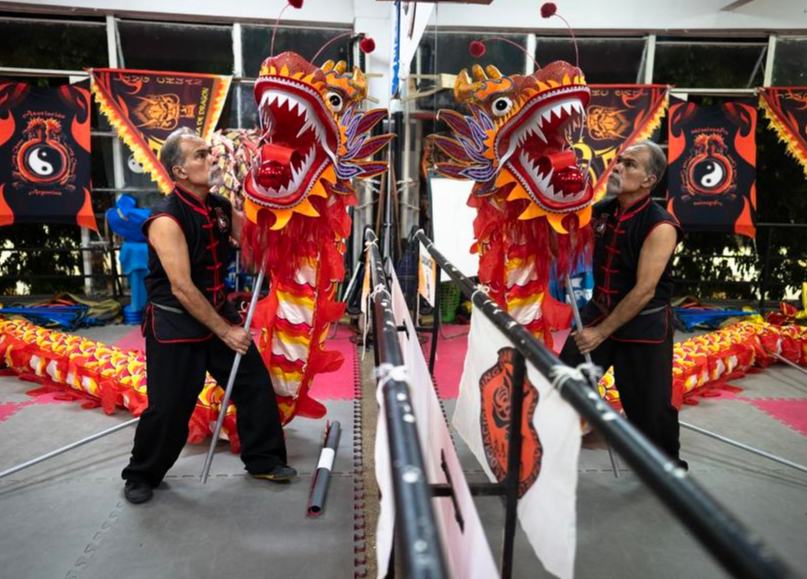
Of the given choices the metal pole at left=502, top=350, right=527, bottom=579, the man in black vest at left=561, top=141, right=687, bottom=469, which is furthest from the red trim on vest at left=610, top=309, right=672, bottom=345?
the metal pole at left=502, top=350, right=527, bottom=579

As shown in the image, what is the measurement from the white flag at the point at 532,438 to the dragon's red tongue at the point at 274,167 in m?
1.12

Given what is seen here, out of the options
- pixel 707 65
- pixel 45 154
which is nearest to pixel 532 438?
pixel 45 154

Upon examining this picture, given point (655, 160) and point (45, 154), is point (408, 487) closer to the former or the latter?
point (655, 160)

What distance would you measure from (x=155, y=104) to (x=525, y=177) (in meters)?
4.52

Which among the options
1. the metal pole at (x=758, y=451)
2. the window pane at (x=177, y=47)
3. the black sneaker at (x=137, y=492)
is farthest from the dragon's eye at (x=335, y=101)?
the window pane at (x=177, y=47)

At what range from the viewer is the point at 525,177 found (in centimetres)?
236

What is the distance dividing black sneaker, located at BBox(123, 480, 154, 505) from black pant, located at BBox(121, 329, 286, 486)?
0.02 metres

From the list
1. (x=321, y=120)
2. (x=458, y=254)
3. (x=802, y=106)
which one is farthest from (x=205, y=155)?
(x=802, y=106)

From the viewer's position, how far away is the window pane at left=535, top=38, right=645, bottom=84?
602cm

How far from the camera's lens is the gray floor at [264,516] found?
1.96m

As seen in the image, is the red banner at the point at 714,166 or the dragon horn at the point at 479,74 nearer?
the dragon horn at the point at 479,74

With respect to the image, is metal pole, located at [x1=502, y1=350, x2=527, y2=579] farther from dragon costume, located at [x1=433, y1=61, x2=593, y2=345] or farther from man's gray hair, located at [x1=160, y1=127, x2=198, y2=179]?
man's gray hair, located at [x1=160, y1=127, x2=198, y2=179]

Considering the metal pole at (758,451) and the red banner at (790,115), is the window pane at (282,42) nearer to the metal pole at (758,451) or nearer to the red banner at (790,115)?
the red banner at (790,115)

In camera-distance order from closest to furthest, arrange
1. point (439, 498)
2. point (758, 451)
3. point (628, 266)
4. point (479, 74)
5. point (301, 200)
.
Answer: point (439, 498)
point (301, 200)
point (628, 266)
point (479, 74)
point (758, 451)
